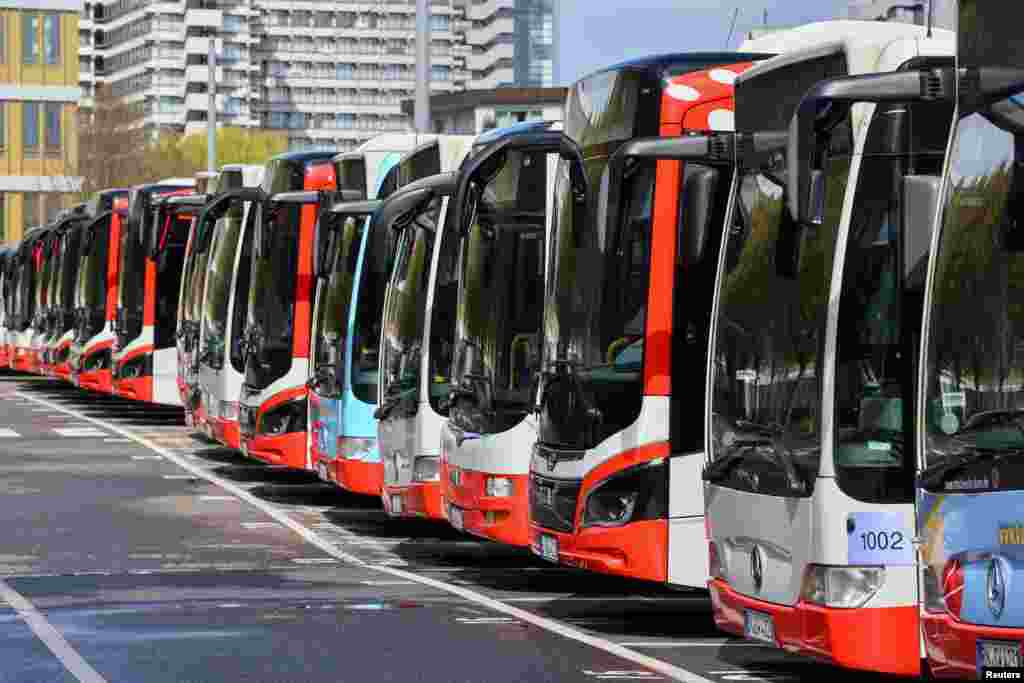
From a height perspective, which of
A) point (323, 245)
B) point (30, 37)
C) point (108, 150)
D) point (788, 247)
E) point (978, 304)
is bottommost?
point (323, 245)

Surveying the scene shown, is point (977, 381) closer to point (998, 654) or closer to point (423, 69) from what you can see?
point (998, 654)

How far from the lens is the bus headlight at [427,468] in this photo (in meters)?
18.9

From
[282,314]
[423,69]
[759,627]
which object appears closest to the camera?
[759,627]

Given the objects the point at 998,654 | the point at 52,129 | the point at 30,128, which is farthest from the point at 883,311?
the point at 52,129

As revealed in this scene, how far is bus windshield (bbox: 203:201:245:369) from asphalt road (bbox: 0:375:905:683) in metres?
2.43

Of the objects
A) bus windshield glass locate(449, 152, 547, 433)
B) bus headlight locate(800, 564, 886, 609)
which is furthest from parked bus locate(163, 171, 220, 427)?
bus headlight locate(800, 564, 886, 609)

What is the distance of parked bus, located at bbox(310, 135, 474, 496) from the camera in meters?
21.7

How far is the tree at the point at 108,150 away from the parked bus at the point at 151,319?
179 ft

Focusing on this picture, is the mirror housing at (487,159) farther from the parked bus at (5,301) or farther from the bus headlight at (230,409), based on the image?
the parked bus at (5,301)

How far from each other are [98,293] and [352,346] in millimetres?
19473

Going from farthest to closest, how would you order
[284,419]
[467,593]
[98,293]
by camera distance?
[98,293] < [284,419] < [467,593]

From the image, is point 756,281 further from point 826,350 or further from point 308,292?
point 308,292

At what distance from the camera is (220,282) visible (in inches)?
1137

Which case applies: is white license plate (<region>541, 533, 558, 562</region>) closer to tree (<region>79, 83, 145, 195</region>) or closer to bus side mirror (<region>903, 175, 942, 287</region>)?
bus side mirror (<region>903, 175, 942, 287</region>)
